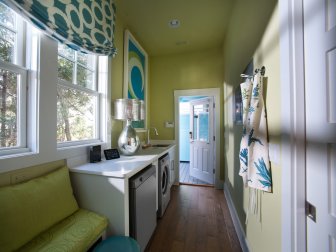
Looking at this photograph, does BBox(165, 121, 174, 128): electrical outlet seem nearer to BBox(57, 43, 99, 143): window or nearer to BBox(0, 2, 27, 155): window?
BBox(57, 43, 99, 143): window

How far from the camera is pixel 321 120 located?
0.64m

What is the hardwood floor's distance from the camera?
5.27ft

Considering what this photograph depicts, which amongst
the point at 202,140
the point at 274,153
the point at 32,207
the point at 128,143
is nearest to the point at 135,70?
the point at 128,143

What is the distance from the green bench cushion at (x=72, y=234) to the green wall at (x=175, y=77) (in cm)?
241

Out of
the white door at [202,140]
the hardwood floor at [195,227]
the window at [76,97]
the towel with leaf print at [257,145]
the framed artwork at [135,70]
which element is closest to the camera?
the towel with leaf print at [257,145]

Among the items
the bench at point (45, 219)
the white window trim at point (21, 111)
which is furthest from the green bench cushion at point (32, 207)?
the white window trim at point (21, 111)

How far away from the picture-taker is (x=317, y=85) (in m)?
0.66

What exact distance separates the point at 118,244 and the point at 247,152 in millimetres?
1126

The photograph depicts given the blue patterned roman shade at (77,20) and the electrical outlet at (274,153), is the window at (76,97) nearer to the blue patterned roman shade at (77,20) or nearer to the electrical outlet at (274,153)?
the blue patterned roman shade at (77,20)

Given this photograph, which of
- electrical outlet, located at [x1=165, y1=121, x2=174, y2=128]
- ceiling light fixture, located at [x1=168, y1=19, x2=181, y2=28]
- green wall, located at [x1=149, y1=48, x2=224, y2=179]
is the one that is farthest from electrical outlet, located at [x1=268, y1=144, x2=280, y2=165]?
electrical outlet, located at [x1=165, y1=121, x2=174, y2=128]

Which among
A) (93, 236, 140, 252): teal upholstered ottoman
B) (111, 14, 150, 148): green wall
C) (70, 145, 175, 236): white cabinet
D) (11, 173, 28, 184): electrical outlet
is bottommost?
(93, 236, 140, 252): teal upholstered ottoman

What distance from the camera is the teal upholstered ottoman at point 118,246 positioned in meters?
1.00

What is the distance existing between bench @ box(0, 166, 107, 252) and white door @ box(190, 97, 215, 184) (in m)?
2.63

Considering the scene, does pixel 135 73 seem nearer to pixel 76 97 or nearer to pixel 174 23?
pixel 174 23
